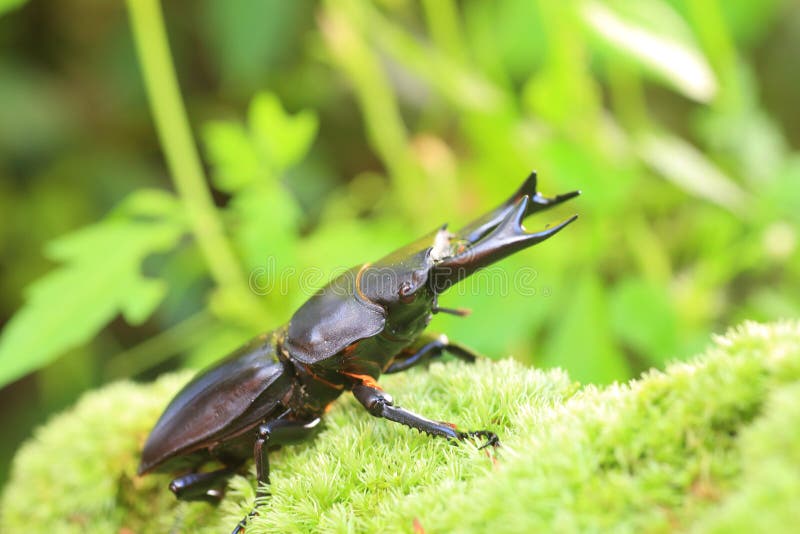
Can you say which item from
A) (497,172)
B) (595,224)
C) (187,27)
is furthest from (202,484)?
(187,27)

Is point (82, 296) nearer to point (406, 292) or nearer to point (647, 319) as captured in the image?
point (406, 292)

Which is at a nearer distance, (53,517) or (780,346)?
(780,346)

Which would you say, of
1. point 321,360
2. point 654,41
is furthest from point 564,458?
point 654,41

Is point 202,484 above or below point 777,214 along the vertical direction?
below

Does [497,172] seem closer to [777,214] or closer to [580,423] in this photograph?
[777,214]

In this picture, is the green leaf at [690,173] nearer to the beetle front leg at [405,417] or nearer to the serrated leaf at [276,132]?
the serrated leaf at [276,132]

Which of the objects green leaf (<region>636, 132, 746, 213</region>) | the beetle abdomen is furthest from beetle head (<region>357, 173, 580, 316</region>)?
green leaf (<region>636, 132, 746, 213</region>)

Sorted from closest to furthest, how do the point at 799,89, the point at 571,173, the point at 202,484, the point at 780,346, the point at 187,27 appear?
the point at 780,346
the point at 202,484
the point at 571,173
the point at 187,27
the point at 799,89
